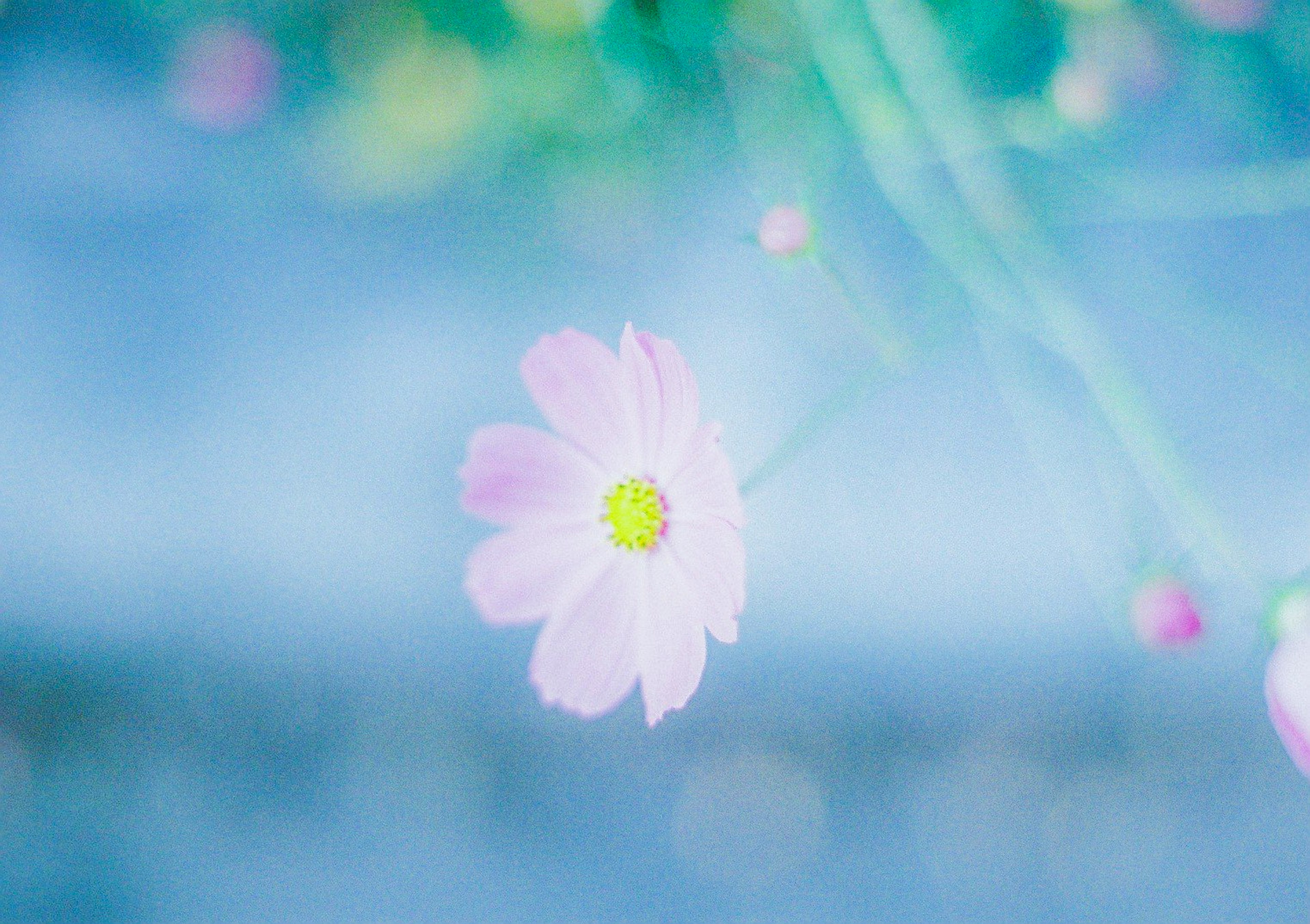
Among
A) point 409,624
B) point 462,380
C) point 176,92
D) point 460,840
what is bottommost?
point 460,840

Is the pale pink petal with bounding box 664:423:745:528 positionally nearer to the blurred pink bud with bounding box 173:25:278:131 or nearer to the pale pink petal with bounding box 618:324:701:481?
the pale pink petal with bounding box 618:324:701:481

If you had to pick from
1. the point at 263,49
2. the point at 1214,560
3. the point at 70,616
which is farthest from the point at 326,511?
the point at 1214,560

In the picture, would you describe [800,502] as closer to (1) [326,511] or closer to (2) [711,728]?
(2) [711,728]

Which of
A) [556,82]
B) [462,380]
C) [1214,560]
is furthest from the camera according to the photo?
[462,380]

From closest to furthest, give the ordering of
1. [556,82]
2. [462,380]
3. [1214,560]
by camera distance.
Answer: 1. [1214,560]
2. [556,82]
3. [462,380]

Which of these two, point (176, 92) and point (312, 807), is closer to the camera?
point (176, 92)

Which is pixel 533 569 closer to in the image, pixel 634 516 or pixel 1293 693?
pixel 634 516

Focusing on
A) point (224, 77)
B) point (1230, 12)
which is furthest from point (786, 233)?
point (224, 77)

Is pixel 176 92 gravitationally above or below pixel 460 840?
above
